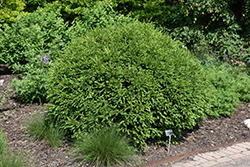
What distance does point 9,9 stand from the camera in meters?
6.68

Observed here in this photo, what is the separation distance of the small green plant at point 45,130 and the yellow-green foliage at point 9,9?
365cm

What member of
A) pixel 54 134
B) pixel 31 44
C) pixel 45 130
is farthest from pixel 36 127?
pixel 31 44

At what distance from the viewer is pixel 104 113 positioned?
11.3 feet

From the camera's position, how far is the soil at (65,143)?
355cm

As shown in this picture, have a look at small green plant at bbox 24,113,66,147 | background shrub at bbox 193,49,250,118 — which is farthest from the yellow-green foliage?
background shrub at bbox 193,49,250,118

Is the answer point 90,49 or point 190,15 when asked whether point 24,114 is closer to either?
point 90,49

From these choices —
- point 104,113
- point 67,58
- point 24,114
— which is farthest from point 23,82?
point 104,113

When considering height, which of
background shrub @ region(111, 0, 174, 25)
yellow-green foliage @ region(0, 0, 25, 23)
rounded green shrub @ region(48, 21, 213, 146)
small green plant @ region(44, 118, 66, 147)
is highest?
background shrub @ region(111, 0, 174, 25)

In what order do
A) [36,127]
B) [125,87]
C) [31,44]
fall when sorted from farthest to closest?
[31,44] < [36,127] < [125,87]

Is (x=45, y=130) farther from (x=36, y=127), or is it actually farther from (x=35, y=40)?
(x=35, y=40)

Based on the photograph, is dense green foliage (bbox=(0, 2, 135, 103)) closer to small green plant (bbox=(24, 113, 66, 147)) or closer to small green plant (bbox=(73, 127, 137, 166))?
small green plant (bbox=(24, 113, 66, 147))

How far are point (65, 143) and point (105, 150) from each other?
87 cm

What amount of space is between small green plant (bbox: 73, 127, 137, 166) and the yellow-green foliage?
4680 mm

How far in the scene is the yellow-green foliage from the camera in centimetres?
649
